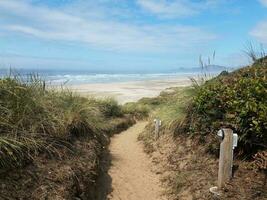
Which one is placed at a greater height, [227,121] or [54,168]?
[227,121]

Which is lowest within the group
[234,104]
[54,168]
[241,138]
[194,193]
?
[194,193]

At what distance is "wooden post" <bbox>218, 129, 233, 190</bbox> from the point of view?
6.39 meters

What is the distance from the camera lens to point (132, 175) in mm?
9281

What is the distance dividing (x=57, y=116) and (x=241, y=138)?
12.0 feet

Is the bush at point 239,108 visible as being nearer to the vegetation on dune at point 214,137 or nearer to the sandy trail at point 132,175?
the vegetation on dune at point 214,137

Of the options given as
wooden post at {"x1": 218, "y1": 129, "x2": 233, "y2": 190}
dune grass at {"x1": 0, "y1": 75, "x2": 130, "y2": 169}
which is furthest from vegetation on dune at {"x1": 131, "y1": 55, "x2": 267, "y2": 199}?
dune grass at {"x1": 0, "y1": 75, "x2": 130, "y2": 169}

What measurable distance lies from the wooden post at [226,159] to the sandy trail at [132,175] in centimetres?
166

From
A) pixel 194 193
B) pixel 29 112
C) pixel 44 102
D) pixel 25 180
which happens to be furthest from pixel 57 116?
pixel 194 193

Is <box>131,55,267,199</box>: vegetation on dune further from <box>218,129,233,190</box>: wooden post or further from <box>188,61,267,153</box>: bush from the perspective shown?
<box>218,129,233,190</box>: wooden post

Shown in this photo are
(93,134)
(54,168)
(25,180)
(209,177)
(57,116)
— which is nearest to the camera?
(25,180)

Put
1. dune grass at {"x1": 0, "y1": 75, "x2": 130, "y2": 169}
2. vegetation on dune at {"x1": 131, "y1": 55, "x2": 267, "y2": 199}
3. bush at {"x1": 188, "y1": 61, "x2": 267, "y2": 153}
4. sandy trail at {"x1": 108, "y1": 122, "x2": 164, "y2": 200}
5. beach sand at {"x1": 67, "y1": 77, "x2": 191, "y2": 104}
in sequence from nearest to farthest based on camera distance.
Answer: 1. dune grass at {"x1": 0, "y1": 75, "x2": 130, "y2": 169}
2. vegetation on dune at {"x1": 131, "y1": 55, "x2": 267, "y2": 199}
3. bush at {"x1": 188, "y1": 61, "x2": 267, "y2": 153}
4. sandy trail at {"x1": 108, "y1": 122, "x2": 164, "y2": 200}
5. beach sand at {"x1": 67, "y1": 77, "x2": 191, "y2": 104}

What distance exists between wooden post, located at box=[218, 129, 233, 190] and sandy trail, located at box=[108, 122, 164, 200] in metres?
1.66

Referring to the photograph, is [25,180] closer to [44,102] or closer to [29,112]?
[29,112]

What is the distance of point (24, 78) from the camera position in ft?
28.7
